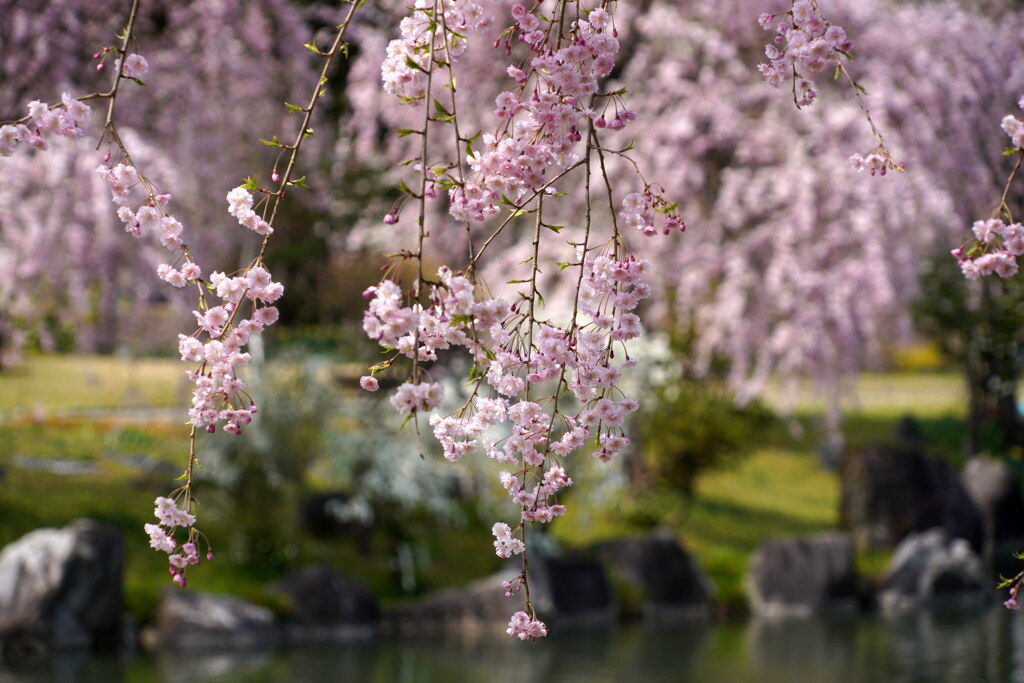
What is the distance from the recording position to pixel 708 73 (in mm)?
11805

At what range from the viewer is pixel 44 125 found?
315cm

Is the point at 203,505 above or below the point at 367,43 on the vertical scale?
below

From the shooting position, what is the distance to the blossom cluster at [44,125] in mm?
3113

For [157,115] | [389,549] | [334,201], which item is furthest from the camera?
[334,201]

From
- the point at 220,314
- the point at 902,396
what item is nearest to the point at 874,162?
the point at 220,314

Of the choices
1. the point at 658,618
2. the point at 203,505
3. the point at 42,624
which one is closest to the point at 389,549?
the point at 203,505

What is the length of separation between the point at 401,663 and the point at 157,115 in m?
4.99

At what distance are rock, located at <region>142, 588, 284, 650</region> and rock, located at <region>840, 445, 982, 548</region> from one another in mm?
6593

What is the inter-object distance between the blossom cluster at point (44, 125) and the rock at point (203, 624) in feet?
21.7

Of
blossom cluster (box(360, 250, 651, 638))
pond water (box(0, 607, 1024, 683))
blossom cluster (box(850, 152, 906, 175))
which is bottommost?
pond water (box(0, 607, 1024, 683))

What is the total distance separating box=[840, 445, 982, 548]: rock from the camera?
12.9 m

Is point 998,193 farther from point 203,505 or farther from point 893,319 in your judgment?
point 203,505

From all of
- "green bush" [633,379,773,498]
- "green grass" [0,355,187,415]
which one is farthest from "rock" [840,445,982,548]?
"green grass" [0,355,187,415]

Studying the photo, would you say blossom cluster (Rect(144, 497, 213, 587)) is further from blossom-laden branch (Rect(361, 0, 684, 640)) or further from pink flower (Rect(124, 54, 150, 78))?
pink flower (Rect(124, 54, 150, 78))
